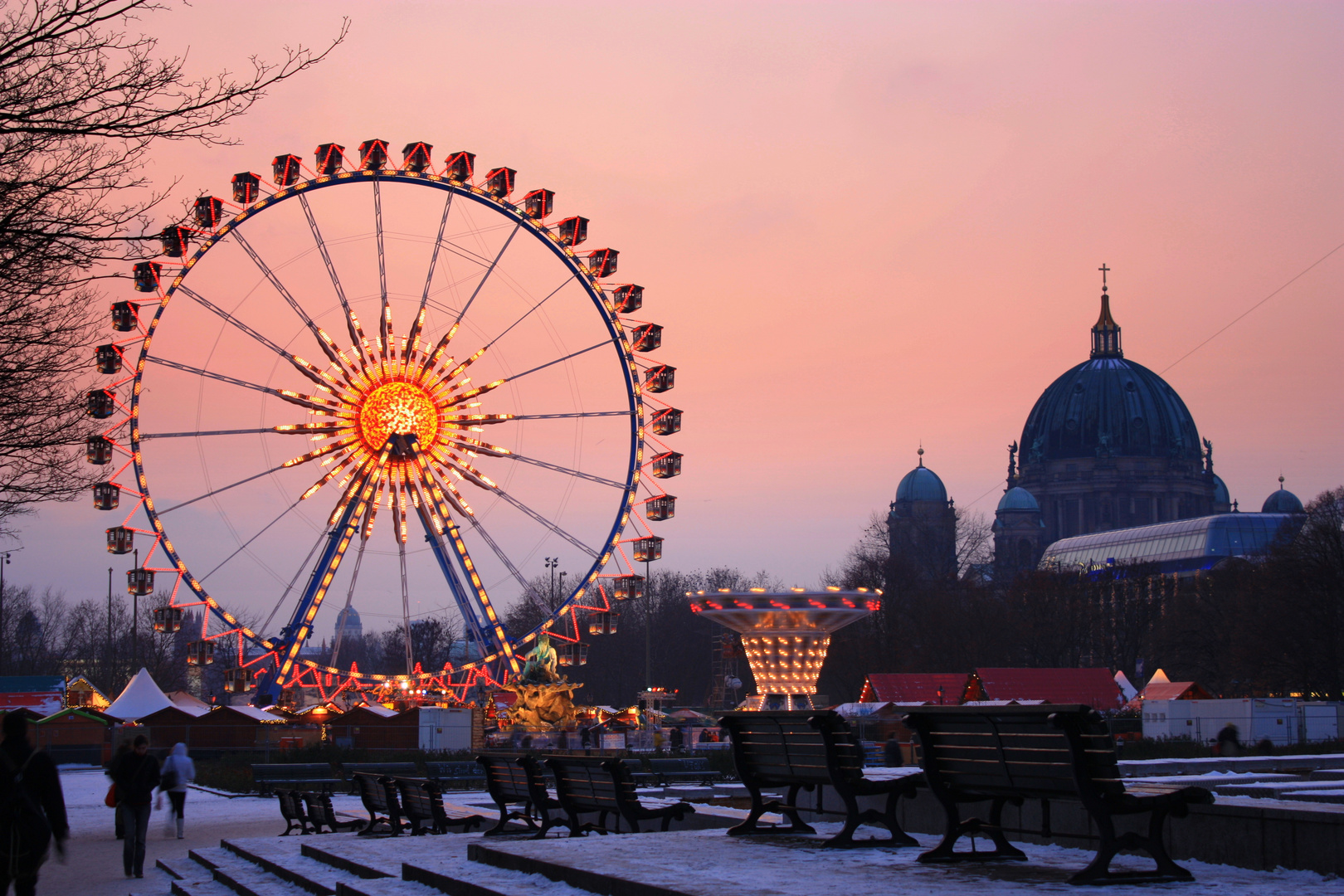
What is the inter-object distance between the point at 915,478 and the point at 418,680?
134 metres

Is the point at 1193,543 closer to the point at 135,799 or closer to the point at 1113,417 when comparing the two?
the point at 1113,417

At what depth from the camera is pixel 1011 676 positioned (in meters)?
56.2

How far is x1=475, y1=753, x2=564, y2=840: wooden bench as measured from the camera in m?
13.0

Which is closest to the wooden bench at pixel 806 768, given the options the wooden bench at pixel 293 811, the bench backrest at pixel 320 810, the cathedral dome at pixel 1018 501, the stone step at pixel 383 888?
the stone step at pixel 383 888

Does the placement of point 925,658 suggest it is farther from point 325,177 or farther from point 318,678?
point 325,177

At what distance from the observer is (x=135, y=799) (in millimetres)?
15445

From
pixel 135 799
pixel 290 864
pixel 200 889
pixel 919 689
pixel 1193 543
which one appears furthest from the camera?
pixel 1193 543

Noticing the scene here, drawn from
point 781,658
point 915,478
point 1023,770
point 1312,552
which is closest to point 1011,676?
point 781,658

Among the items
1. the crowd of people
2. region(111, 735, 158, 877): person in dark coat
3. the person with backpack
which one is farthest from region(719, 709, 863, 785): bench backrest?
the person with backpack

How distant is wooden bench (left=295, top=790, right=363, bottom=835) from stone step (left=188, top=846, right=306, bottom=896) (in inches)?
46.9

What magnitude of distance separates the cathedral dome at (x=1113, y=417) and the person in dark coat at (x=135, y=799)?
174592mm

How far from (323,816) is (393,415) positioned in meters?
24.2

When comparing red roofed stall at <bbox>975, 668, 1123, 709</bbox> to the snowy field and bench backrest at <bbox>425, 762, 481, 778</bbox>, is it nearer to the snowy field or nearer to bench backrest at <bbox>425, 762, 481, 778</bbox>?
bench backrest at <bbox>425, 762, 481, 778</bbox>

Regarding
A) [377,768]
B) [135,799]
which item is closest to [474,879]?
[135,799]
